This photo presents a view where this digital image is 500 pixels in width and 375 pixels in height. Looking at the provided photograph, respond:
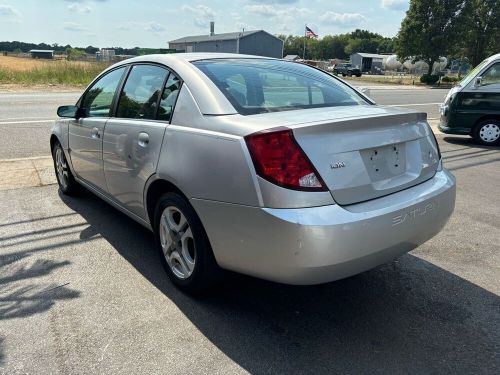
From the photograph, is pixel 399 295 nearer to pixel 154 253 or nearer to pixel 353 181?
pixel 353 181

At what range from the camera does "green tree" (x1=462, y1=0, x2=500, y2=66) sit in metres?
44.9

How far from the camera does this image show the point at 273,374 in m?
2.49

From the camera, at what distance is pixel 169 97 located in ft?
11.1

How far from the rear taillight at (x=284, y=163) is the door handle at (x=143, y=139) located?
3.71 feet

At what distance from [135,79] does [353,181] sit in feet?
7.16

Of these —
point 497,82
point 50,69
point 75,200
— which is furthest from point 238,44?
point 75,200

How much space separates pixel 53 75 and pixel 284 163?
27.0 meters

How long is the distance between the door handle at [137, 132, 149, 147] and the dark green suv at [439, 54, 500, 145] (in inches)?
310

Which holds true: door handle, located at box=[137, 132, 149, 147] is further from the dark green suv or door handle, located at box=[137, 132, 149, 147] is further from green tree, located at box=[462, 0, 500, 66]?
green tree, located at box=[462, 0, 500, 66]

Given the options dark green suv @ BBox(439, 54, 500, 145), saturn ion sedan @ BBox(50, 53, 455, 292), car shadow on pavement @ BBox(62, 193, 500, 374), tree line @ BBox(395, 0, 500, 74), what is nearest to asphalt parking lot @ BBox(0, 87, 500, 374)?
car shadow on pavement @ BBox(62, 193, 500, 374)

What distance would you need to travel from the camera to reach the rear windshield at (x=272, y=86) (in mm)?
3145

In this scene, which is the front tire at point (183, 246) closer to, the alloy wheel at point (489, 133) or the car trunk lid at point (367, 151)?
the car trunk lid at point (367, 151)

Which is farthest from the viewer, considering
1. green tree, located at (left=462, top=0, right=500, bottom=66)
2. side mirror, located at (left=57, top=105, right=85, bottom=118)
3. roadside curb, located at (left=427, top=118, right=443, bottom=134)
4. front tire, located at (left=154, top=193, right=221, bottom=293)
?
green tree, located at (left=462, top=0, right=500, bottom=66)

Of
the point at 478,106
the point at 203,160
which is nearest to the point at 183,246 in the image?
the point at 203,160
